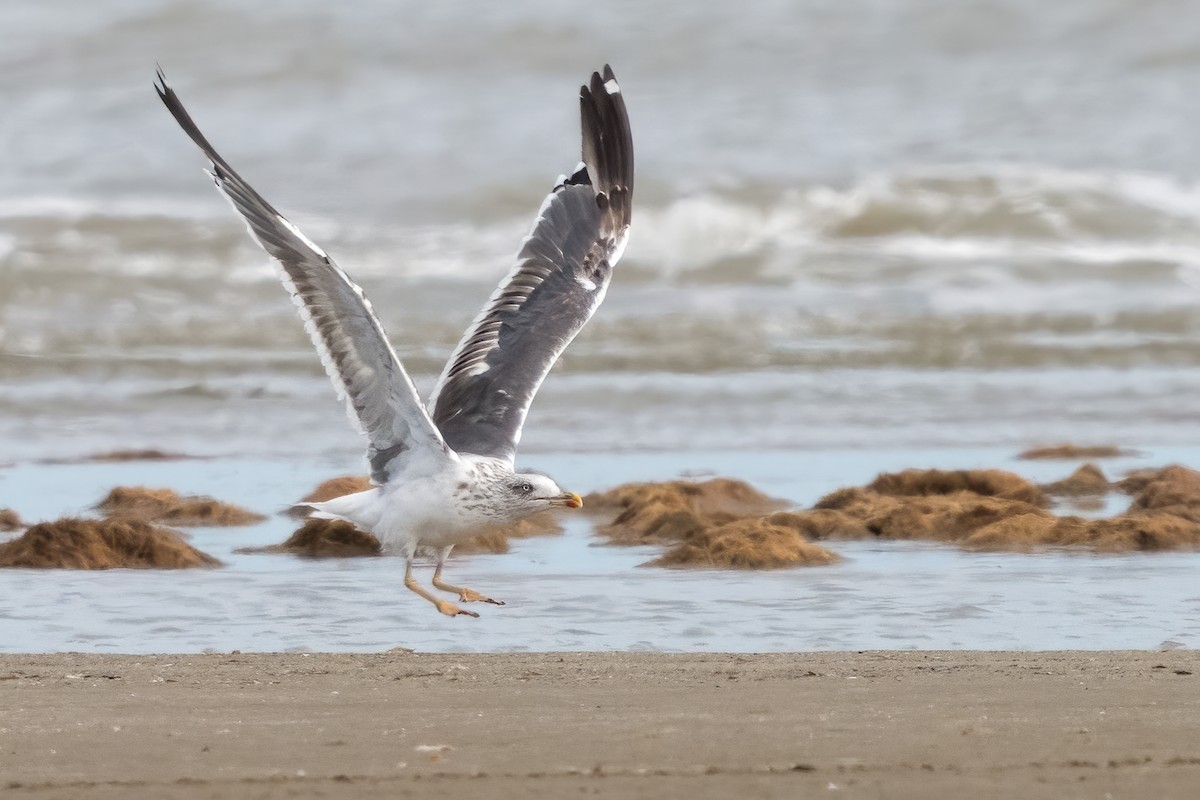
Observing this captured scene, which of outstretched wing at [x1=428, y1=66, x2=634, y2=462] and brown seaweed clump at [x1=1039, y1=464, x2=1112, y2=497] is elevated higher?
outstretched wing at [x1=428, y1=66, x2=634, y2=462]

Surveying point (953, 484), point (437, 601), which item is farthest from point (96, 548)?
point (953, 484)

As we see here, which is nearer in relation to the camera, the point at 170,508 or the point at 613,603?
the point at 613,603

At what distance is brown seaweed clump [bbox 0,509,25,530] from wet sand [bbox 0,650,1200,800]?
11.9ft

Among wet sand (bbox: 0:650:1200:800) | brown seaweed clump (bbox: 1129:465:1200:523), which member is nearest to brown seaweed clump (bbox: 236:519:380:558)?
wet sand (bbox: 0:650:1200:800)

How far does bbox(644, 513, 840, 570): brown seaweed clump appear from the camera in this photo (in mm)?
8469

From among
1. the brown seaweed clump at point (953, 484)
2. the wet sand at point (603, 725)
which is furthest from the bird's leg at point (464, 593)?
the brown seaweed clump at point (953, 484)

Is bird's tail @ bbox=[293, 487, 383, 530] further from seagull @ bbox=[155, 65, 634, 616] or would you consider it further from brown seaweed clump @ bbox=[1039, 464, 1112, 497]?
brown seaweed clump @ bbox=[1039, 464, 1112, 497]

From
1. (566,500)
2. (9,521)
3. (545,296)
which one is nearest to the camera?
(566,500)

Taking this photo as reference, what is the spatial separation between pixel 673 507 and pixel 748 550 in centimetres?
139

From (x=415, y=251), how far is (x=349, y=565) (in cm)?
1261

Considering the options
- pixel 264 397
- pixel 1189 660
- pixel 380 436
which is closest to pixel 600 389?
pixel 264 397

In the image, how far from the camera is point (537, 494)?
7555 millimetres

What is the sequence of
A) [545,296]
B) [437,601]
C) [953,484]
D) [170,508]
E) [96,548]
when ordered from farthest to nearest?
1. [953,484]
2. [170,508]
3. [545,296]
4. [96,548]
5. [437,601]

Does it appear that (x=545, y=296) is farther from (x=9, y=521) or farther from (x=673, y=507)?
(x=9, y=521)
